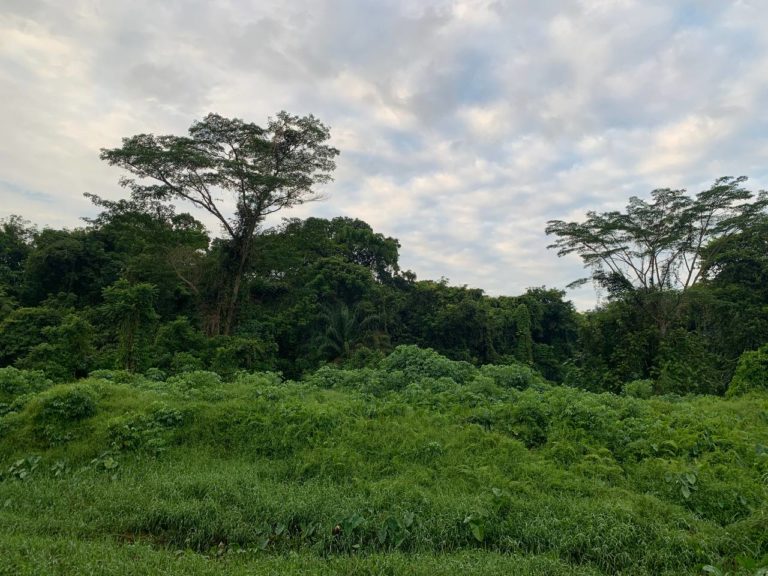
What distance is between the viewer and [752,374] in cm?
1204

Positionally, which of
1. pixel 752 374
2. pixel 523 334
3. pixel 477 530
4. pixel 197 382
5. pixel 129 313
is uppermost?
pixel 523 334

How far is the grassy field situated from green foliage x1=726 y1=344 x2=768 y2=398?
15.8 ft

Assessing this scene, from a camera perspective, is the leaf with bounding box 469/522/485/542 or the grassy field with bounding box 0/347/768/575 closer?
the grassy field with bounding box 0/347/768/575

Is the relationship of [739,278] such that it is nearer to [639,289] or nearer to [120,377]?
[639,289]

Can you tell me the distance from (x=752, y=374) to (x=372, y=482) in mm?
11930

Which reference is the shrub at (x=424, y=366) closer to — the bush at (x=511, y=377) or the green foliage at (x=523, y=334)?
the bush at (x=511, y=377)

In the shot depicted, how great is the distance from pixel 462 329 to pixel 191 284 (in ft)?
42.0

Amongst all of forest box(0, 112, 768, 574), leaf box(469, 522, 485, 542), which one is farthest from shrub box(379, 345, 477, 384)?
leaf box(469, 522, 485, 542)

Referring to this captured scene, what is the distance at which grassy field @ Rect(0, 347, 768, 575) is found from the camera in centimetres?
391

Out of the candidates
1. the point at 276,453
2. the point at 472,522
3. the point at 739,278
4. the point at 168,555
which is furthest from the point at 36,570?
the point at 739,278

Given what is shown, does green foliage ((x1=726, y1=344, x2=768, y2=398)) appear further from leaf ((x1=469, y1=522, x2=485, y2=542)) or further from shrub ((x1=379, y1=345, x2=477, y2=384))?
leaf ((x1=469, y1=522, x2=485, y2=542))

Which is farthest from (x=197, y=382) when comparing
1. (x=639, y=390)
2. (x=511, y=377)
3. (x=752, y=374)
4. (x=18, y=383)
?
(x=752, y=374)

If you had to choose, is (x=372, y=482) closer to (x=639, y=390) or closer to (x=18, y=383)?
(x=18, y=383)

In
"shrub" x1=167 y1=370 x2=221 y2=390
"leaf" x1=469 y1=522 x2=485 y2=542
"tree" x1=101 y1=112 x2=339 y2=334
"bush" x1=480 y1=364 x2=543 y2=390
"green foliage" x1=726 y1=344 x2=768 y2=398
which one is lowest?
"leaf" x1=469 y1=522 x2=485 y2=542
